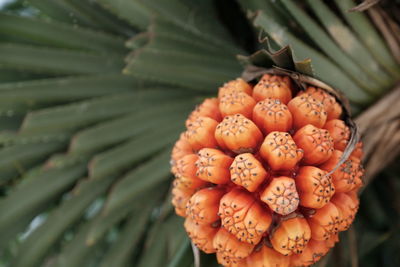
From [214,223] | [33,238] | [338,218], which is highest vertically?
[338,218]

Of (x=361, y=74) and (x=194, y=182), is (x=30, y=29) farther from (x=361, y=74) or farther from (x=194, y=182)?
(x=361, y=74)

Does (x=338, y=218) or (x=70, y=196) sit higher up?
(x=338, y=218)

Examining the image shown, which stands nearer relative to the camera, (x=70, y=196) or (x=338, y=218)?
(x=338, y=218)

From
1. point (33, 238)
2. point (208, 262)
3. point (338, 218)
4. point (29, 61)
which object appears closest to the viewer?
point (338, 218)

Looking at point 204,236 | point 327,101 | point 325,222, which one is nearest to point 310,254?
point 325,222

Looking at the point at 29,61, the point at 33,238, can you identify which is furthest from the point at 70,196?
the point at 29,61

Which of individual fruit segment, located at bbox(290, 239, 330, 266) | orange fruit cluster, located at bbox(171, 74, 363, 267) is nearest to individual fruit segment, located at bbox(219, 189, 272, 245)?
orange fruit cluster, located at bbox(171, 74, 363, 267)

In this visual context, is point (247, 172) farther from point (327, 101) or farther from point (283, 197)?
point (327, 101)
